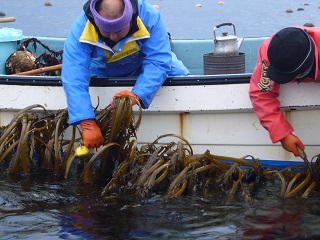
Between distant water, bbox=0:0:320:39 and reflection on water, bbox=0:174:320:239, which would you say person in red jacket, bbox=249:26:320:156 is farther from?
distant water, bbox=0:0:320:39

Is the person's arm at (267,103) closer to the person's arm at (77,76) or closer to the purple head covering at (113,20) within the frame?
the purple head covering at (113,20)

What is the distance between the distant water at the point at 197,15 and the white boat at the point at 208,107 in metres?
8.13

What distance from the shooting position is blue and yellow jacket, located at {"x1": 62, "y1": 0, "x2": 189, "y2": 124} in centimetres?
573

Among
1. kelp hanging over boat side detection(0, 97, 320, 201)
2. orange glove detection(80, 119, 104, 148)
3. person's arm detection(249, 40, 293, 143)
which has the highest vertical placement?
person's arm detection(249, 40, 293, 143)


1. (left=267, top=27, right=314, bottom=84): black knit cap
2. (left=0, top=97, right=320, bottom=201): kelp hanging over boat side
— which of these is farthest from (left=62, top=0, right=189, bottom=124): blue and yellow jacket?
(left=267, top=27, right=314, bottom=84): black knit cap

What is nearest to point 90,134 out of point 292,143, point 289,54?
point 292,143

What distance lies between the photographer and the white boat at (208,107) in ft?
19.1

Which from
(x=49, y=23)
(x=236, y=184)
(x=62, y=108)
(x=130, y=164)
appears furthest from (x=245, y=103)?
(x=49, y=23)

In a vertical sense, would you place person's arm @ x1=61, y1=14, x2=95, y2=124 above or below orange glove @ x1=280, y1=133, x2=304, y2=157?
above

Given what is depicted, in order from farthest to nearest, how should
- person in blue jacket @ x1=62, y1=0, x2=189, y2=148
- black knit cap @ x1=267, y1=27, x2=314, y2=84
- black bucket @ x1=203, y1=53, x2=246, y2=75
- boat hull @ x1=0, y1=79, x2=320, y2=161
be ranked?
black bucket @ x1=203, y1=53, x2=246, y2=75 < boat hull @ x1=0, y1=79, x2=320, y2=161 < person in blue jacket @ x1=62, y1=0, x2=189, y2=148 < black knit cap @ x1=267, y1=27, x2=314, y2=84

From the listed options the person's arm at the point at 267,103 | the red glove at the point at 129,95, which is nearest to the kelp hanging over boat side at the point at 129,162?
the red glove at the point at 129,95

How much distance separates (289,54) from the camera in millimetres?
5094

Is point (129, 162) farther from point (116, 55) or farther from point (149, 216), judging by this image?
point (116, 55)

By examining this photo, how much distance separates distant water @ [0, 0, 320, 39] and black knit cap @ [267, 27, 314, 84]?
8950 mm
